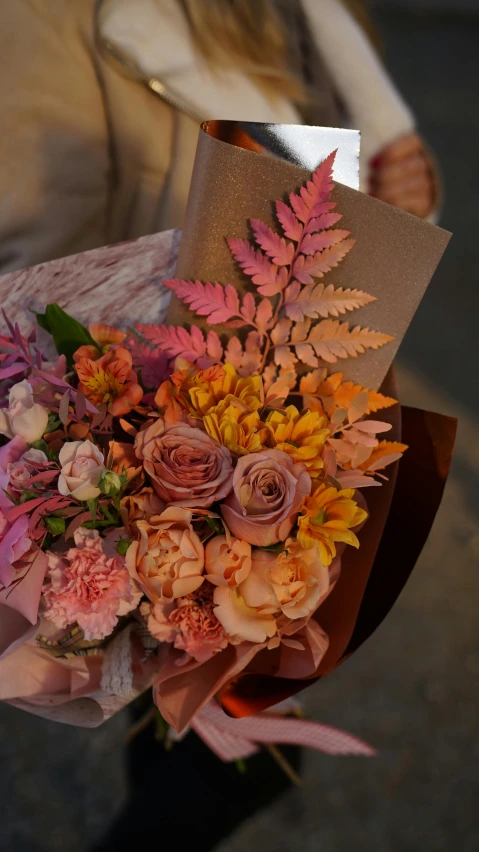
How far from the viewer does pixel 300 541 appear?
1.27 ft

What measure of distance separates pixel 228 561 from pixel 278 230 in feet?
0.75

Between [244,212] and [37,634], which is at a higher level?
[244,212]

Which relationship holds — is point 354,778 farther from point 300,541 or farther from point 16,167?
point 16,167

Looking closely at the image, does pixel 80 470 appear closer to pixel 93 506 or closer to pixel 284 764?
pixel 93 506

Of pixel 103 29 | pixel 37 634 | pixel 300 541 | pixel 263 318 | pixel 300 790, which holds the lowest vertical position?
pixel 300 790

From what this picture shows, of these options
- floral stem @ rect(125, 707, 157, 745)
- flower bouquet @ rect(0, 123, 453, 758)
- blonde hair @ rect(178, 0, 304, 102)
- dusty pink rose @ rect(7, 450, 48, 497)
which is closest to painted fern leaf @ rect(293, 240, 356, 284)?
flower bouquet @ rect(0, 123, 453, 758)

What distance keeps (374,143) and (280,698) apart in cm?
91

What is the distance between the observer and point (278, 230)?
0.43 m

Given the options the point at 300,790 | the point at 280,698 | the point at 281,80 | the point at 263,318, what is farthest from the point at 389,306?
the point at 300,790

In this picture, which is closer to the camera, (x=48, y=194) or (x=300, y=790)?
(x=48, y=194)

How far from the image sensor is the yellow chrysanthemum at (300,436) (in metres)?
0.40

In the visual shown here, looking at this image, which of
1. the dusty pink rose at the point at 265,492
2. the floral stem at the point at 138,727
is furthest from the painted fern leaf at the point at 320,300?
the floral stem at the point at 138,727

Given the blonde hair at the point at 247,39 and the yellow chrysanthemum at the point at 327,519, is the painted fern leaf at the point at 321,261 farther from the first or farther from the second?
the blonde hair at the point at 247,39

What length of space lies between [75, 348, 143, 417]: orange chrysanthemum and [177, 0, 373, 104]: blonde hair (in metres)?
0.61
